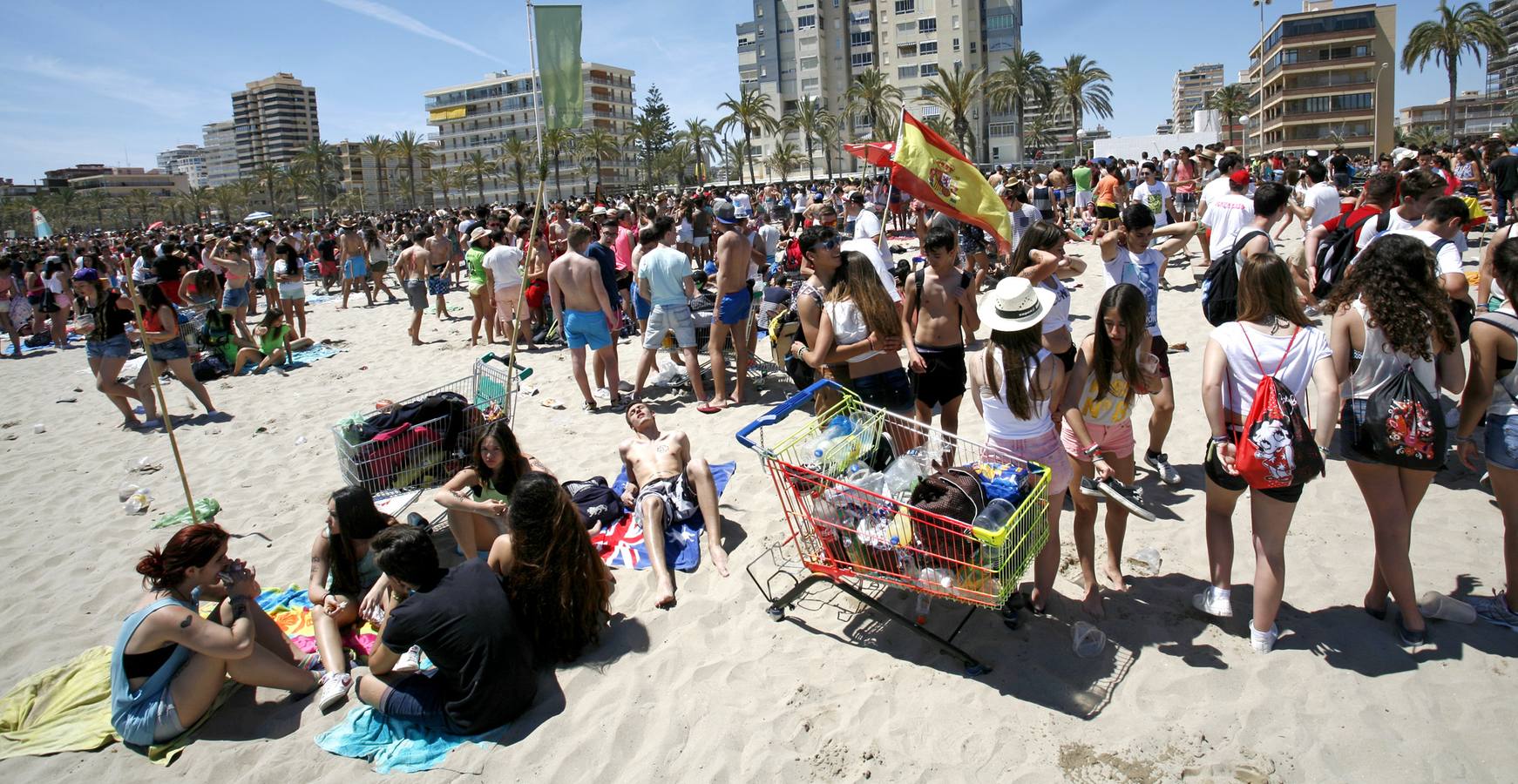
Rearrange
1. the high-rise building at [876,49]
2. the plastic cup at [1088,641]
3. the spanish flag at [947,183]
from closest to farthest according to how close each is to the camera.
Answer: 1. the plastic cup at [1088,641]
2. the spanish flag at [947,183]
3. the high-rise building at [876,49]

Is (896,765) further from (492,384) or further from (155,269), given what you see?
(155,269)

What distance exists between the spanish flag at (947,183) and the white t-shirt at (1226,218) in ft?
7.25

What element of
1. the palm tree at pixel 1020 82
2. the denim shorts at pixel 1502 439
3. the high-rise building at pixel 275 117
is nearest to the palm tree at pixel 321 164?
the palm tree at pixel 1020 82

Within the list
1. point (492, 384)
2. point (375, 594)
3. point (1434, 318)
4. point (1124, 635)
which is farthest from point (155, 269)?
point (1434, 318)

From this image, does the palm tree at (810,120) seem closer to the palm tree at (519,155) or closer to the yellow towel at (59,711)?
the palm tree at (519,155)

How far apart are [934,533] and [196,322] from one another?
1243 centimetres

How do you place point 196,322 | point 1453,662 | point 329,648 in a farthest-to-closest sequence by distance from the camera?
1. point 196,322
2. point 329,648
3. point 1453,662

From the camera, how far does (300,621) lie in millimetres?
4750

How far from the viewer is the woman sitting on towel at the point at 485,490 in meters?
4.75

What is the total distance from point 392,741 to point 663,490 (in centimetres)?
216

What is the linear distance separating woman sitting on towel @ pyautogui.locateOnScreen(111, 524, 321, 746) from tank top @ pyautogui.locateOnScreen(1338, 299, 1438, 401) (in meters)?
5.17

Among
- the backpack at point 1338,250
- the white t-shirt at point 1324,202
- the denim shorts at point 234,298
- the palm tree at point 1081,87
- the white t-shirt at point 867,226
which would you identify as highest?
the palm tree at point 1081,87

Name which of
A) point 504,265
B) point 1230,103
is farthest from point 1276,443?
point 1230,103

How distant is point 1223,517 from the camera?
375 cm
